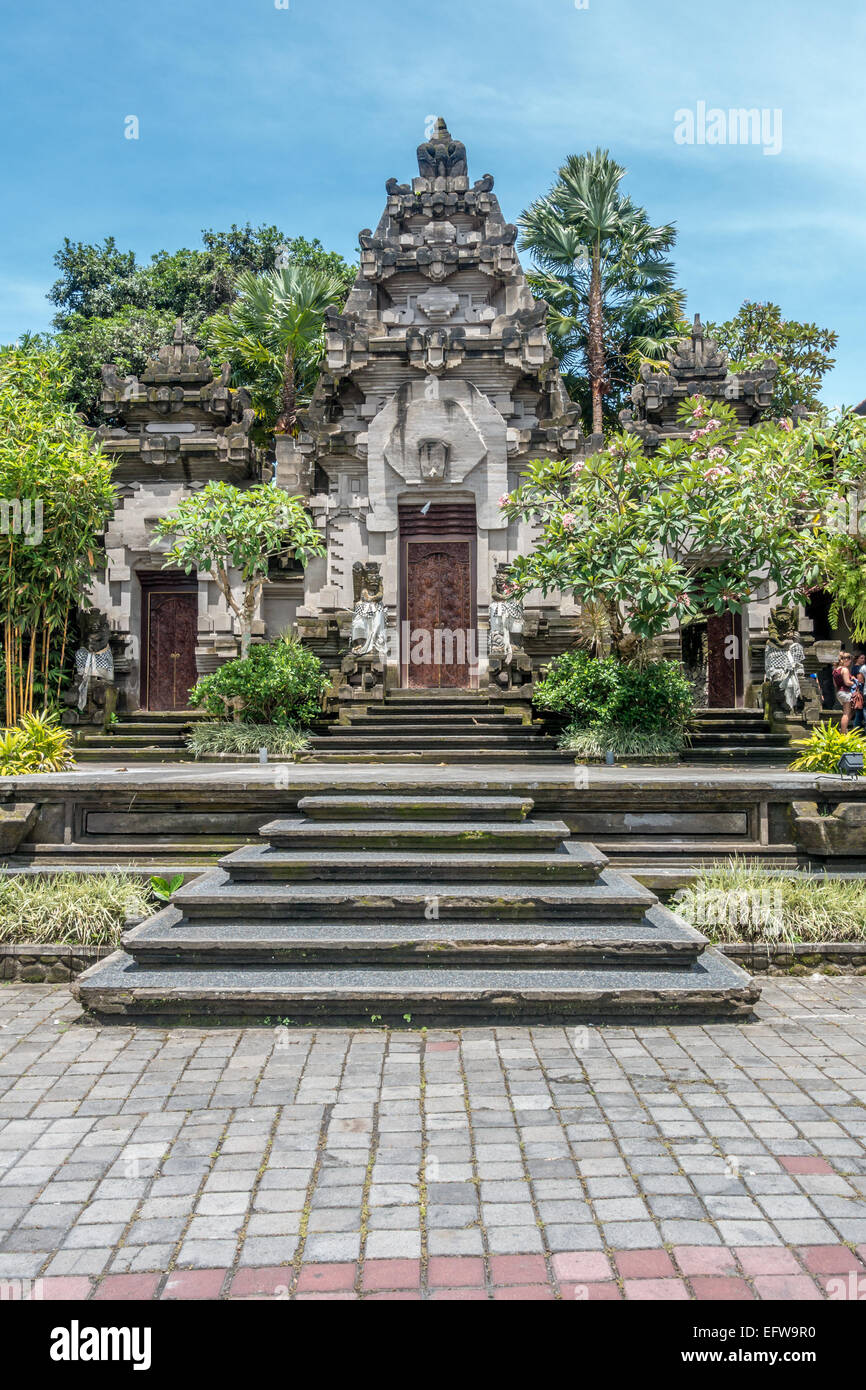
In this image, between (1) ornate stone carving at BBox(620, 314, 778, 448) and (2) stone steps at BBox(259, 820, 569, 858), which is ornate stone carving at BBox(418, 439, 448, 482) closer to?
(1) ornate stone carving at BBox(620, 314, 778, 448)

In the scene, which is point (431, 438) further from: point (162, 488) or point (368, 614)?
point (162, 488)

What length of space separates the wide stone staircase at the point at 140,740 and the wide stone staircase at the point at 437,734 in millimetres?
2311

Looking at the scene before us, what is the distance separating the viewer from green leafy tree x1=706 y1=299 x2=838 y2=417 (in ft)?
81.5

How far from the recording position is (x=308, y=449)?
58.2 ft

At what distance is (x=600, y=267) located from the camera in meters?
25.5

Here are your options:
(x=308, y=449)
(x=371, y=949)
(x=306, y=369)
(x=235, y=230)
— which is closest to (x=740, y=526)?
(x=371, y=949)

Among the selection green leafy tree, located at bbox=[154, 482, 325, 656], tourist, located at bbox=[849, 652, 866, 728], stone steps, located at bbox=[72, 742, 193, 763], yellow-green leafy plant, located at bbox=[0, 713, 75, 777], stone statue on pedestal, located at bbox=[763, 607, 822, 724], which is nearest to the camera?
yellow-green leafy plant, located at bbox=[0, 713, 75, 777]

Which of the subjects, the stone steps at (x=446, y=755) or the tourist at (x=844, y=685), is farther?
the tourist at (x=844, y=685)

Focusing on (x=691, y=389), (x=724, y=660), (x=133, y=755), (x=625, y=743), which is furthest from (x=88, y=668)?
(x=691, y=389)

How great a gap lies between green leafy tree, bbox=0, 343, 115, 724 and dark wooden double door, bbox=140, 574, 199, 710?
3512 mm

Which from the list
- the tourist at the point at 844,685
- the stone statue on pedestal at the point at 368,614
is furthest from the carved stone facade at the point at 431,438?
the tourist at the point at 844,685

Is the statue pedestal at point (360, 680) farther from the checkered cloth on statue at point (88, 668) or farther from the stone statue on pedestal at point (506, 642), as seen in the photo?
the checkered cloth on statue at point (88, 668)

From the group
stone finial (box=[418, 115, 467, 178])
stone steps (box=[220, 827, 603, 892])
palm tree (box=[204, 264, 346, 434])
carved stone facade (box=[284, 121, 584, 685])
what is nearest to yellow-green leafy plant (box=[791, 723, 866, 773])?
stone steps (box=[220, 827, 603, 892])

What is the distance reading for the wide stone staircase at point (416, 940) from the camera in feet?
17.7
